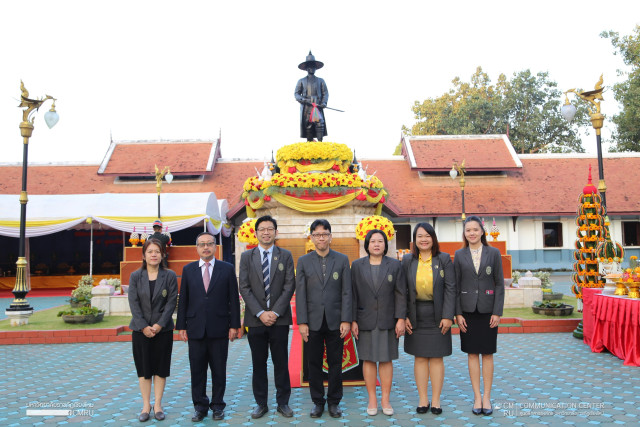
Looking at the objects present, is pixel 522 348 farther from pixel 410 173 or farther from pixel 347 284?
pixel 410 173

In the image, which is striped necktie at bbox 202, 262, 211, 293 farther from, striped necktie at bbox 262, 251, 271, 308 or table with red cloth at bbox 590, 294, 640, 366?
table with red cloth at bbox 590, 294, 640, 366

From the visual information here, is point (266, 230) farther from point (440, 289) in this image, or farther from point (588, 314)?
point (588, 314)

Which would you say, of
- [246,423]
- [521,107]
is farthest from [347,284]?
[521,107]

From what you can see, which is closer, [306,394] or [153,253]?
[153,253]

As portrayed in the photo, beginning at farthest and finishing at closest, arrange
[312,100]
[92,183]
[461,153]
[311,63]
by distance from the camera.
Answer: [461,153], [92,183], [311,63], [312,100]

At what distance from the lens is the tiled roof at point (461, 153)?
23.0 metres

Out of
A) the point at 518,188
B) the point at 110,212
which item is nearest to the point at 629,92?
the point at 518,188

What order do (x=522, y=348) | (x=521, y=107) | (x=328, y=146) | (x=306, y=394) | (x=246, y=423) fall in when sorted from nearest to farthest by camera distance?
1. (x=246, y=423)
2. (x=306, y=394)
3. (x=522, y=348)
4. (x=328, y=146)
5. (x=521, y=107)

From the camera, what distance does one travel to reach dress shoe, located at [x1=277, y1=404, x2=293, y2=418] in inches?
176

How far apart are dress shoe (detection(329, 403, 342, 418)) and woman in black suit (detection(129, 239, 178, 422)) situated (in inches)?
57.1

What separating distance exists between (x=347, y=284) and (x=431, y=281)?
0.73 meters

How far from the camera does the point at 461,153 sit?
23.8m

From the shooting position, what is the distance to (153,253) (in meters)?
4.59

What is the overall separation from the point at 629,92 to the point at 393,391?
81.6 feet
